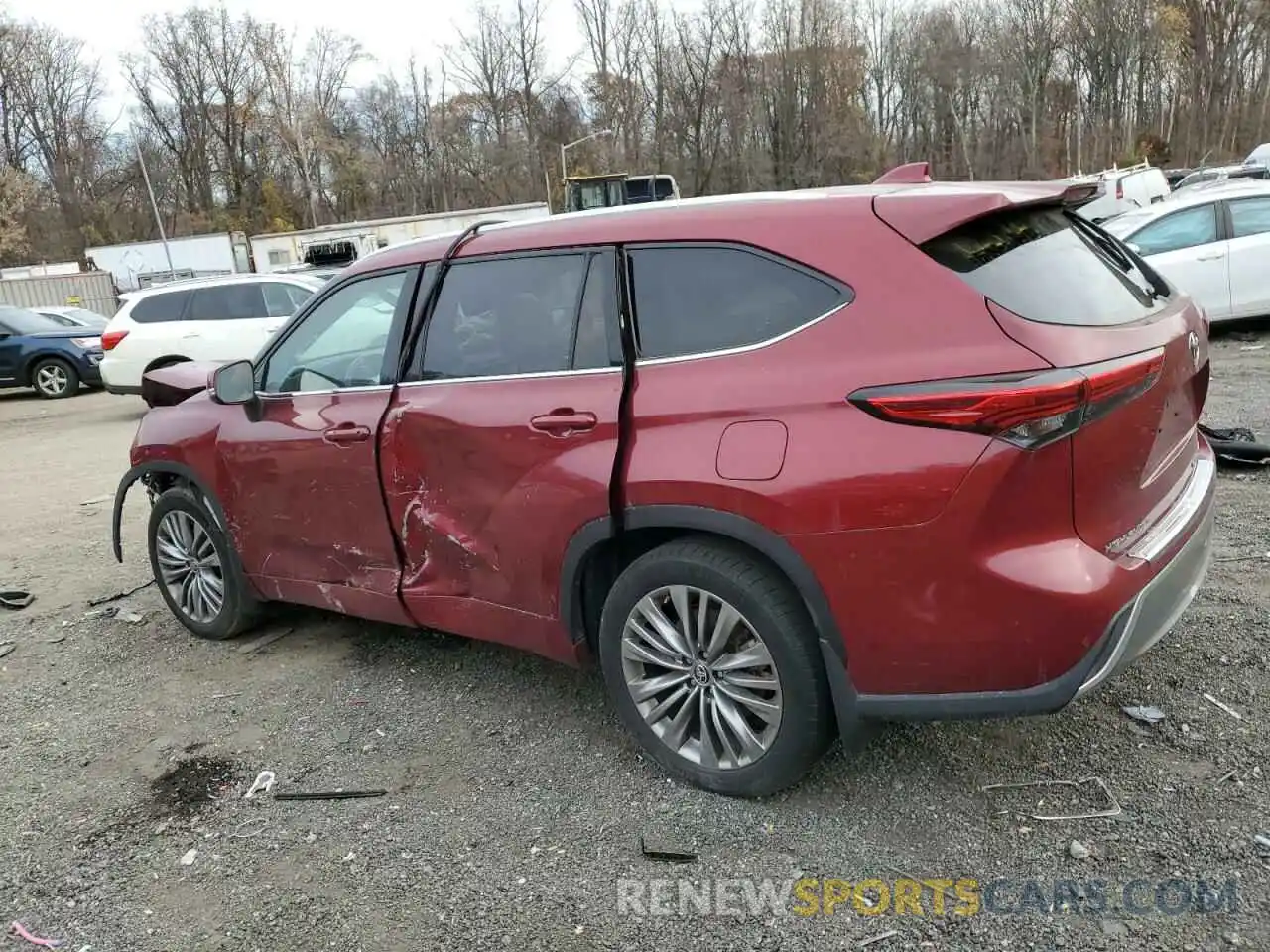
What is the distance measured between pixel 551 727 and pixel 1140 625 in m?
2.00

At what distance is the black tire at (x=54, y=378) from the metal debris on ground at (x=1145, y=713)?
1758 centimetres

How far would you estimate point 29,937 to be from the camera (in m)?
2.68

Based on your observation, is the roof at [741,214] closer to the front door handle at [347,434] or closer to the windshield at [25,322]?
the front door handle at [347,434]

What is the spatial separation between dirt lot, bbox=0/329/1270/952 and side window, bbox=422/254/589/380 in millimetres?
1349

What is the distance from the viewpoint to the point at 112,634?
495 cm

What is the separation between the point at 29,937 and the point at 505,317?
233cm

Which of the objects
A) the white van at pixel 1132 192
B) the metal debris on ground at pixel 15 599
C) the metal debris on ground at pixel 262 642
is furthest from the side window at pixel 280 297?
the white van at pixel 1132 192

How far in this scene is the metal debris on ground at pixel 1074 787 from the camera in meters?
2.75

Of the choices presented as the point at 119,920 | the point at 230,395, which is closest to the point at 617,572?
the point at 119,920

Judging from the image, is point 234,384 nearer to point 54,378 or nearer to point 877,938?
point 877,938

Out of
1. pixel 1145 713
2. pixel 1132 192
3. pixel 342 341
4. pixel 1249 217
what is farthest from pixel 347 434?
pixel 1132 192

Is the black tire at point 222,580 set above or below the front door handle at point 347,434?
below

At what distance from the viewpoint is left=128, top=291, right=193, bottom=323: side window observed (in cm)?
1272

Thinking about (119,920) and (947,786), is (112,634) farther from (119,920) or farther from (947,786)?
(947,786)
